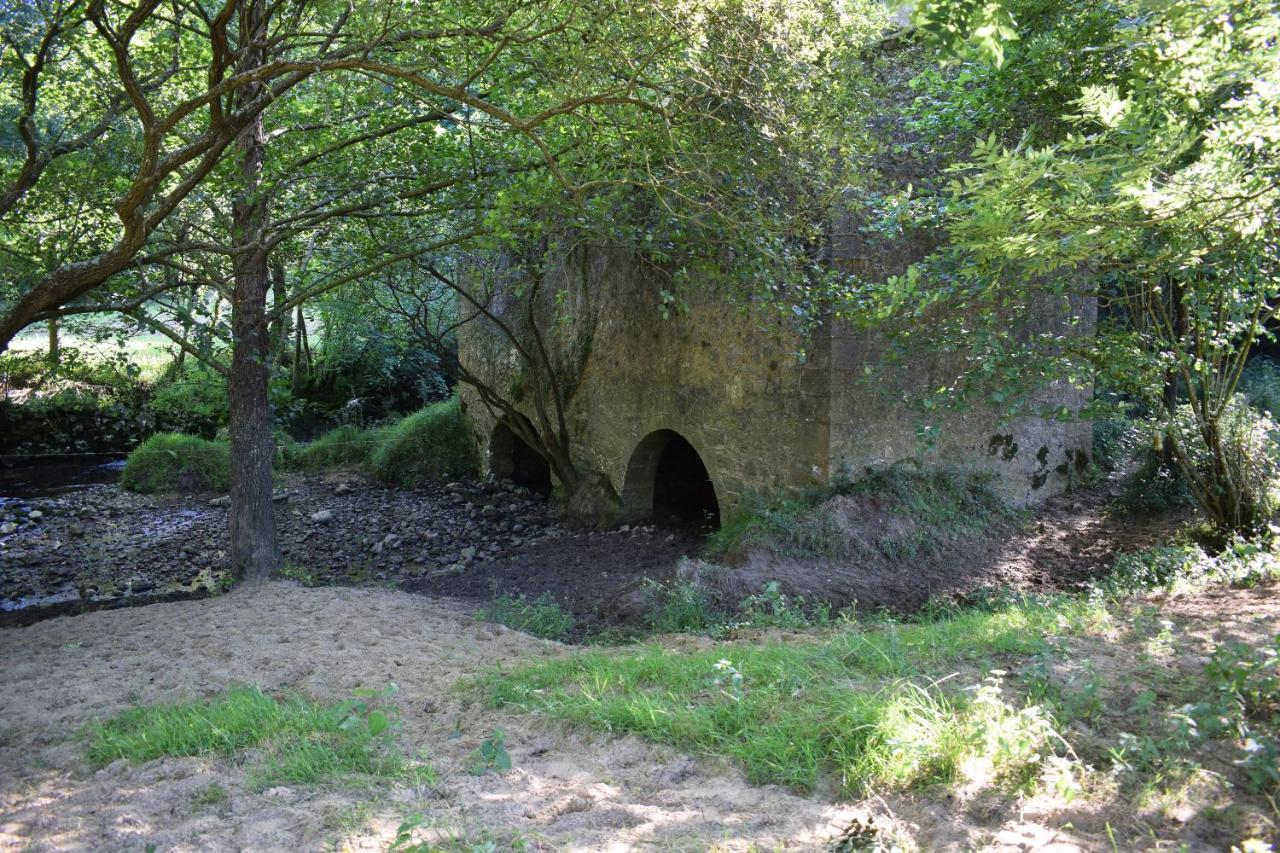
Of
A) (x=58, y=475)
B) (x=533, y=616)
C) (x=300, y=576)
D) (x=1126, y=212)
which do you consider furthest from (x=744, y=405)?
(x=58, y=475)

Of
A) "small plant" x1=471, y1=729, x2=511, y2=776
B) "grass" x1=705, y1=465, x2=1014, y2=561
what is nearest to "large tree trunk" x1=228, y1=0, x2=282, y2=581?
"grass" x1=705, y1=465, x2=1014, y2=561

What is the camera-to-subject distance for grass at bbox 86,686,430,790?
3.40 m

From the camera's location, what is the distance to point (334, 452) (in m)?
14.4

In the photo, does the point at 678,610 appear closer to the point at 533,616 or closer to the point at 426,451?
the point at 533,616

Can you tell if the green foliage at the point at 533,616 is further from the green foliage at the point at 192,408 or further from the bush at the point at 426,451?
the green foliage at the point at 192,408

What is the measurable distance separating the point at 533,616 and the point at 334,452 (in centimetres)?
847

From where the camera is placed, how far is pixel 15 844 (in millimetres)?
3066

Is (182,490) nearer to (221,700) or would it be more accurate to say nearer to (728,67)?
(221,700)

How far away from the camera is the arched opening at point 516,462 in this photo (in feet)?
42.9

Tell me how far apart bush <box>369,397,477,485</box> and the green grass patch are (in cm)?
904

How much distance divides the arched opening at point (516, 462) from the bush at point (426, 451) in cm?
61

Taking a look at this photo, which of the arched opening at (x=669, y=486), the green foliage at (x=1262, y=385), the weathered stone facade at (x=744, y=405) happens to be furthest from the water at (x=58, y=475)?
the green foliage at (x=1262, y=385)

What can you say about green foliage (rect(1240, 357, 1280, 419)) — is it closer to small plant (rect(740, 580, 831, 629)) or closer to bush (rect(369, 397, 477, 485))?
small plant (rect(740, 580, 831, 629))

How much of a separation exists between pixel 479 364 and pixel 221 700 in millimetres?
9290
